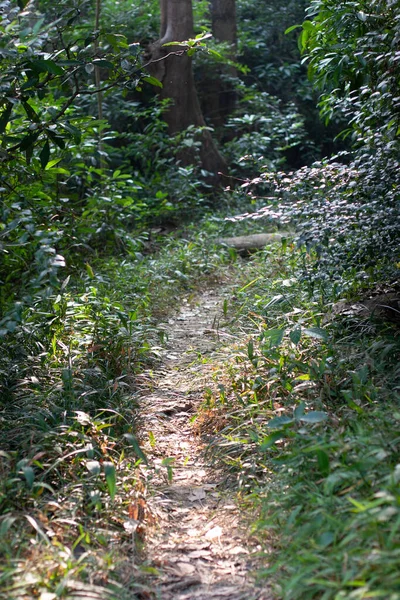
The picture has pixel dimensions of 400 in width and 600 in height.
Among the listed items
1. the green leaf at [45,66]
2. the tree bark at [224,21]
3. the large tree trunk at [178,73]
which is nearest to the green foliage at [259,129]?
the large tree trunk at [178,73]

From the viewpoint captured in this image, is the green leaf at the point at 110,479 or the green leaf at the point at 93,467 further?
the green leaf at the point at 93,467

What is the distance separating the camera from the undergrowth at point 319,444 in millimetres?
2068

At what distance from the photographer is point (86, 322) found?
438cm

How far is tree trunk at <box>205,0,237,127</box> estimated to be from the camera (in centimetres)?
1096

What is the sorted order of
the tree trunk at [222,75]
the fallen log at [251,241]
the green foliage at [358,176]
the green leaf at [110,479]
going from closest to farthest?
the green leaf at [110,479] < the green foliage at [358,176] < the fallen log at [251,241] < the tree trunk at [222,75]

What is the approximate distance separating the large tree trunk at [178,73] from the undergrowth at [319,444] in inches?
218

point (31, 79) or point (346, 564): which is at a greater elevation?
point (31, 79)

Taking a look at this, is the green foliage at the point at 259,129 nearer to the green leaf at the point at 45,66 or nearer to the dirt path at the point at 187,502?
the dirt path at the point at 187,502

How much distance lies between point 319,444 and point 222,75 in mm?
9261

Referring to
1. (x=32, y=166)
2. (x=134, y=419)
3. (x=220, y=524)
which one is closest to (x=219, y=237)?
(x=32, y=166)

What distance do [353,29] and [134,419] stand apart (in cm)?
277

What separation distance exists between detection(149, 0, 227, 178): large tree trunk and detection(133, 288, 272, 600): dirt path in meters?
5.60

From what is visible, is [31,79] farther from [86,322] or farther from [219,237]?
[219,237]

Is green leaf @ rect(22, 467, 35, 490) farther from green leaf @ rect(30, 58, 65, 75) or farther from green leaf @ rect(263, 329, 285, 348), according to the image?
green leaf @ rect(30, 58, 65, 75)
